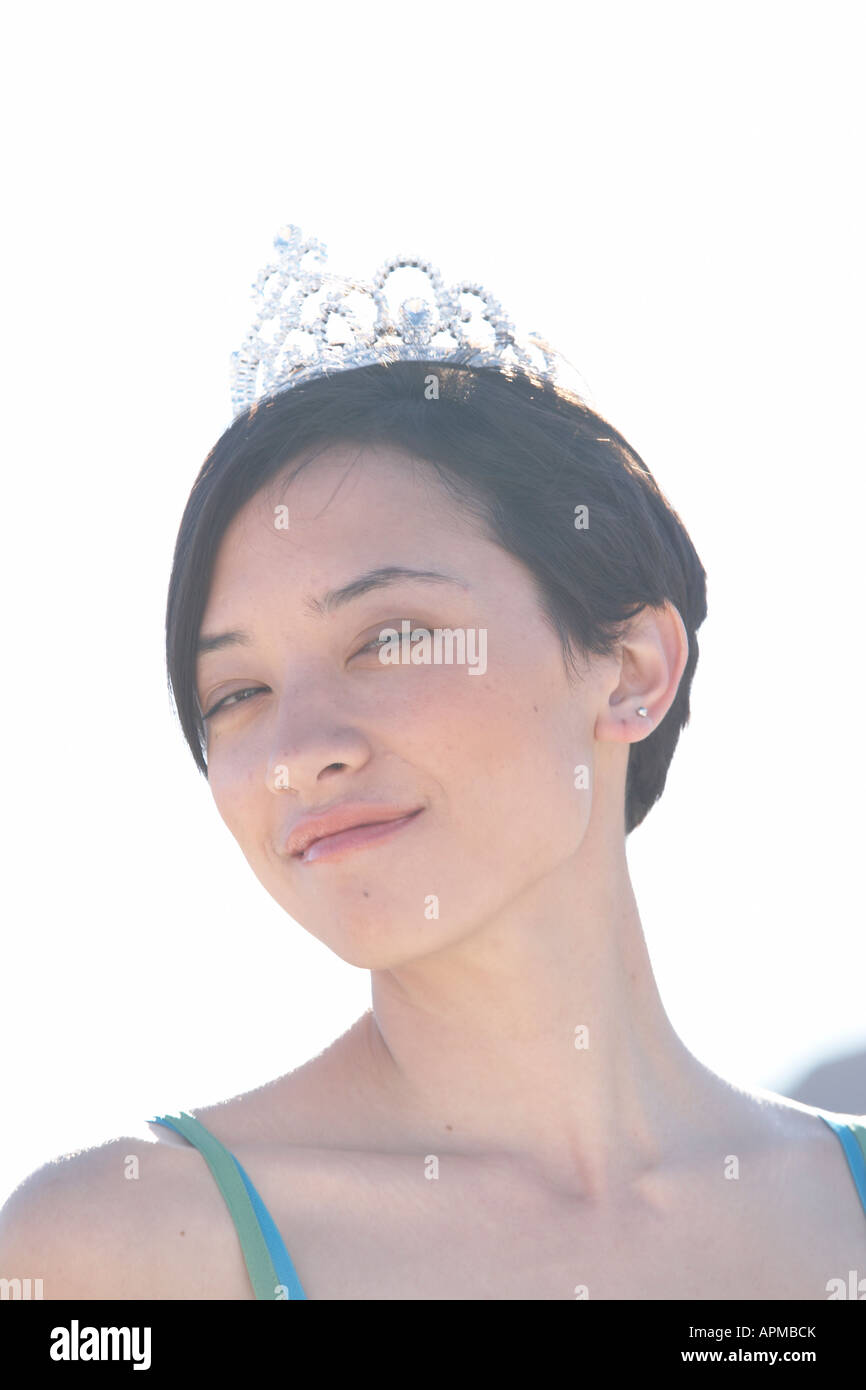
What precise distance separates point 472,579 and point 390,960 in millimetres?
715

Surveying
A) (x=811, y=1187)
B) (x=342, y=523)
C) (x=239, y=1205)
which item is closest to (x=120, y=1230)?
(x=239, y=1205)

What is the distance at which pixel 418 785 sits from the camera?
2.68 meters

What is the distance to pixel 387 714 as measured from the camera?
269 cm

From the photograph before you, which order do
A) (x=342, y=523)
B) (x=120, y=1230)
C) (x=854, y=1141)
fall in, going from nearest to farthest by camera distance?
(x=120, y=1230) < (x=342, y=523) < (x=854, y=1141)

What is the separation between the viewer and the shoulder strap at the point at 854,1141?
3.23 metres

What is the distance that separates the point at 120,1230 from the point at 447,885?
2.59 feet

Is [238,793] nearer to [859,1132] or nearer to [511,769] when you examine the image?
[511,769]

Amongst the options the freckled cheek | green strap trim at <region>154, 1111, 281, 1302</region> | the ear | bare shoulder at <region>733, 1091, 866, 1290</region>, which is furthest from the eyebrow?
bare shoulder at <region>733, 1091, 866, 1290</region>

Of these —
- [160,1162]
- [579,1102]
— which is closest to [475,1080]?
[579,1102]

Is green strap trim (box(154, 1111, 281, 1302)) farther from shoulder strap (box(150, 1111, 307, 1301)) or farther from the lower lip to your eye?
Result: the lower lip

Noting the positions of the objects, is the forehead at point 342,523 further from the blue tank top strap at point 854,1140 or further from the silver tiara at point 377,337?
the blue tank top strap at point 854,1140

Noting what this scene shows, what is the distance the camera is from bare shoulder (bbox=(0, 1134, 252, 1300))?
2.50 m

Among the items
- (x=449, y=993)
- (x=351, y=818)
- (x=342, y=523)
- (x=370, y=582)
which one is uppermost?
(x=342, y=523)

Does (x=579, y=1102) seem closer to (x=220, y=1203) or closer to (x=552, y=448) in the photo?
(x=220, y=1203)
